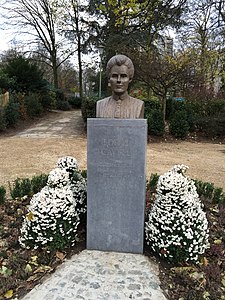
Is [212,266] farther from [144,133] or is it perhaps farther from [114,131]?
[114,131]

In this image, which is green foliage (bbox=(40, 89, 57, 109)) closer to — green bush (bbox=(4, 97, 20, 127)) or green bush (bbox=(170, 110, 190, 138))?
green bush (bbox=(4, 97, 20, 127))

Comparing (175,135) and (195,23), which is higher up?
(195,23)

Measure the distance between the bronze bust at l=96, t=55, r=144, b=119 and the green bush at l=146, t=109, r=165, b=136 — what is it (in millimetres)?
7208

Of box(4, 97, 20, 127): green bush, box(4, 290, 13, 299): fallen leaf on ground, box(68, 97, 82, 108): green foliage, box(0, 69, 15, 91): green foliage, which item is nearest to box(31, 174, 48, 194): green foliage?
box(4, 290, 13, 299): fallen leaf on ground

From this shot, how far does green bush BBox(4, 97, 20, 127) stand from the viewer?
36.7 feet

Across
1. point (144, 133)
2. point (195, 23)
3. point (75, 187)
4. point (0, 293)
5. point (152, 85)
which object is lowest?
point (0, 293)

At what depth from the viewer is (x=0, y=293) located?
2.24 m

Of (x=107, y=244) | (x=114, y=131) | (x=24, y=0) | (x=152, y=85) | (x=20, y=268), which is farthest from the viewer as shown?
(x=24, y=0)

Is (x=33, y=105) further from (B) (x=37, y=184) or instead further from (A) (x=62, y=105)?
(B) (x=37, y=184)

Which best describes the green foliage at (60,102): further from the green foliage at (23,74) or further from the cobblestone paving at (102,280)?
the cobblestone paving at (102,280)

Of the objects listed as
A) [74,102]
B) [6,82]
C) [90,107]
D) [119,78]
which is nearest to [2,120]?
[90,107]

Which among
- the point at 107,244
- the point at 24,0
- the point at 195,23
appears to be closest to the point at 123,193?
the point at 107,244

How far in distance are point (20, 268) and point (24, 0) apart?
1987 centimetres

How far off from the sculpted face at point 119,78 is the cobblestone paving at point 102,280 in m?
1.71
